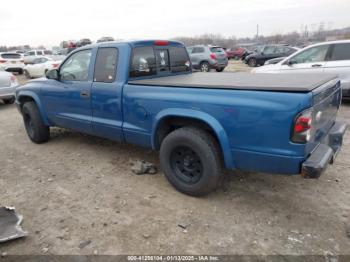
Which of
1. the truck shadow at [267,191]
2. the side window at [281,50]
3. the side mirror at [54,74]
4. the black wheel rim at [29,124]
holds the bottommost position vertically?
the truck shadow at [267,191]

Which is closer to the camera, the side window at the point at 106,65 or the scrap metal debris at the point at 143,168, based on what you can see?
the side window at the point at 106,65

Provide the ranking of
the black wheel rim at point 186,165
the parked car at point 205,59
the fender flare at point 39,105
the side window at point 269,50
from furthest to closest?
the side window at point 269,50
the parked car at point 205,59
the fender flare at point 39,105
the black wheel rim at point 186,165

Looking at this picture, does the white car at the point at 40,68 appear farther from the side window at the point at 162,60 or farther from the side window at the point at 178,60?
the side window at the point at 162,60

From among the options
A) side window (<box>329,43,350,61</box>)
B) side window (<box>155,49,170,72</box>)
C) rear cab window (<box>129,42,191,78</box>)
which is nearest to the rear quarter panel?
rear cab window (<box>129,42,191,78</box>)

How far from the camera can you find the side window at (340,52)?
732 centimetres

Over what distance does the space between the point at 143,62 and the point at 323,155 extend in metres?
2.58

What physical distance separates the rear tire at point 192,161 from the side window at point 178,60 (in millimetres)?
1672

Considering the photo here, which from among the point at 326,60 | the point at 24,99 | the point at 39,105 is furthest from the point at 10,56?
the point at 326,60

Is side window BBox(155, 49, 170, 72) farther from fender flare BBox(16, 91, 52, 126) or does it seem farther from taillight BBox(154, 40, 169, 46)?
fender flare BBox(16, 91, 52, 126)

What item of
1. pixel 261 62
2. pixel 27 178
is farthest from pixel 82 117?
pixel 261 62

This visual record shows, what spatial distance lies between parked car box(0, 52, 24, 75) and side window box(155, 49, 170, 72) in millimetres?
17670

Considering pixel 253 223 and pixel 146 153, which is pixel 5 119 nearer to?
pixel 146 153

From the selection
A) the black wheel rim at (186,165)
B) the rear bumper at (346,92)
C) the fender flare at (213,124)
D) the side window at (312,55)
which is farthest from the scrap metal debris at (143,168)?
the side window at (312,55)

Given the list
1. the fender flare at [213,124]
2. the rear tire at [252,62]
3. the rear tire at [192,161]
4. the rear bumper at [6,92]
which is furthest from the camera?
the rear tire at [252,62]
